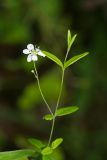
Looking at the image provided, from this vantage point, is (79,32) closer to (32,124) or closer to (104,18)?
→ (104,18)

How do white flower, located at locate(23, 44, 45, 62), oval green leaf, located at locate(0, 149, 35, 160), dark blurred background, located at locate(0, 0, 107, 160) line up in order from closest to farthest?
1. oval green leaf, located at locate(0, 149, 35, 160)
2. white flower, located at locate(23, 44, 45, 62)
3. dark blurred background, located at locate(0, 0, 107, 160)

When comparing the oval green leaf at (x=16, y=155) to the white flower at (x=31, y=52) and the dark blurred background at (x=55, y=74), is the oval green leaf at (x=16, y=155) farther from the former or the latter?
the dark blurred background at (x=55, y=74)

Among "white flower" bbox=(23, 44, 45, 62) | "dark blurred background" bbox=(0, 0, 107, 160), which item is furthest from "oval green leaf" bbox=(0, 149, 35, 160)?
"dark blurred background" bbox=(0, 0, 107, 160)

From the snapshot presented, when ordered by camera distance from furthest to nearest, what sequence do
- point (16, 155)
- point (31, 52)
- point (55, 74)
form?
point (55, 74)
point (31, 52)
point (16, 155)

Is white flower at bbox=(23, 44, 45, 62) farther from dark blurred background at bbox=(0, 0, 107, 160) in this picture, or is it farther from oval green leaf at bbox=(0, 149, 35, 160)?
dark blurred background at bbox=(0, 0, 107, 160)

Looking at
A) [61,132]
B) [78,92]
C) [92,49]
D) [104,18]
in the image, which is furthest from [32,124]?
[104,18]

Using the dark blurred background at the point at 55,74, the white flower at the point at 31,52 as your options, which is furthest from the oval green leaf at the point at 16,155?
the dark blurred background at the point at 55,74

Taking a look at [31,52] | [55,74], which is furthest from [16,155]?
[55,74]

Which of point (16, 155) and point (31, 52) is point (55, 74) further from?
point (16, 155)
